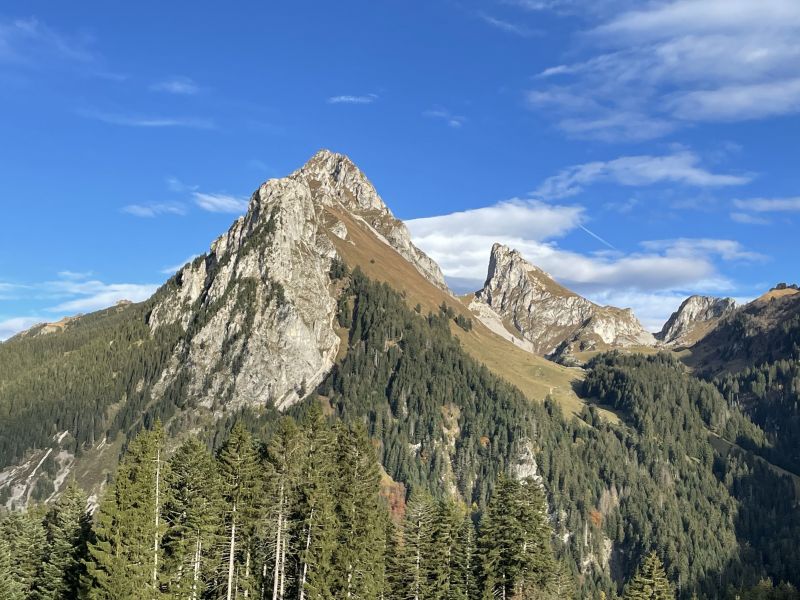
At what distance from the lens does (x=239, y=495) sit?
2382 inches

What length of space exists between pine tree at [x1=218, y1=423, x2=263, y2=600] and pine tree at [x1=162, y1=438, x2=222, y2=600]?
42.6 inches

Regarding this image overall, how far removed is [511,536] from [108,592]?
40.6 meters

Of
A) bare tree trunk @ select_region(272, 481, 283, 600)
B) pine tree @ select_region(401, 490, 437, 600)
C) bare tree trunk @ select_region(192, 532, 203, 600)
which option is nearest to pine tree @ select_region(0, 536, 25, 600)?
bare tree trunk @ select_region(192, 532, 203, 600)

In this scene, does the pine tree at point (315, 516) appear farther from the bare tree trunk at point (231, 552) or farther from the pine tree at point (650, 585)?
the pine tree at point (650, 585)

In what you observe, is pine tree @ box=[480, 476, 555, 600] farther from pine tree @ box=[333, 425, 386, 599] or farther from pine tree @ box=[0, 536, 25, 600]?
pine tree @ box=[0, 536, 25, 600]

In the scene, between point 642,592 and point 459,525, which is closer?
point 459,525

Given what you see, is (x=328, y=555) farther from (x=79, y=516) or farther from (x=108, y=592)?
(x=79, y=516)

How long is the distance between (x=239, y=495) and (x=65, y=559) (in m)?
18.0

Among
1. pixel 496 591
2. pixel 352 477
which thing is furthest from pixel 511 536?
pixel 352 477

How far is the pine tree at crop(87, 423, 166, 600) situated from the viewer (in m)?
52.5

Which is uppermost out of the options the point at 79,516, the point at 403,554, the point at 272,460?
the point at 272,460

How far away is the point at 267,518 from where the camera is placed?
64.1m

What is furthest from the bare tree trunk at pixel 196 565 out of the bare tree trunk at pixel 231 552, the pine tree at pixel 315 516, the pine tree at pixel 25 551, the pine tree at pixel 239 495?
the pine tree at pixel 25 551

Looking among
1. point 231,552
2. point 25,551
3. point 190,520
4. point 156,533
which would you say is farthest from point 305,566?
point 25,551
